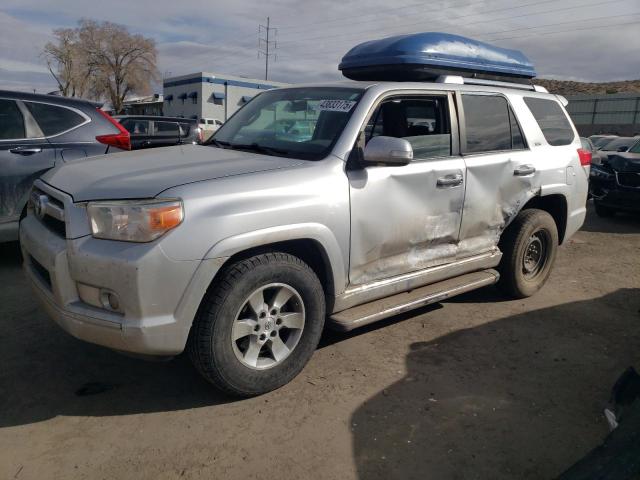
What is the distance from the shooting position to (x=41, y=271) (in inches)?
119

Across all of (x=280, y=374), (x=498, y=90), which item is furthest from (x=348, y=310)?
(x=498, y=90)

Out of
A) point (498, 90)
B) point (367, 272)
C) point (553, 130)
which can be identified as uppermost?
point (498, 90)

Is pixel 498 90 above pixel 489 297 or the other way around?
above

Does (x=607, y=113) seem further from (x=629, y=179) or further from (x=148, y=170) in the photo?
(x=148, y=170)

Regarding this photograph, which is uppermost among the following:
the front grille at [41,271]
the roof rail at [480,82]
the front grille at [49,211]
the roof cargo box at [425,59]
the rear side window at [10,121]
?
the roof cargo box at [425,59]

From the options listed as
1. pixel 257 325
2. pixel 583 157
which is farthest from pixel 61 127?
pixel 583 157

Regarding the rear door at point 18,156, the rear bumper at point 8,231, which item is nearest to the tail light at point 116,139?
the rear door at point 18,156

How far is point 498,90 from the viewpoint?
175 inches

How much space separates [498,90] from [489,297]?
1.86 metres

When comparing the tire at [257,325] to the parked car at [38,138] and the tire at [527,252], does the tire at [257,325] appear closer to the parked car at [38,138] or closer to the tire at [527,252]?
the tire at [527,252]

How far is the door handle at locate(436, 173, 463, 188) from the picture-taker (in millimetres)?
3745

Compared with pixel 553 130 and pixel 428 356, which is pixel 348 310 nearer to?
pixel 428 356

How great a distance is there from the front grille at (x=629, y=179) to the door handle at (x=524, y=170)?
5.58 m

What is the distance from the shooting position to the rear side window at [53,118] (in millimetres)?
5289
